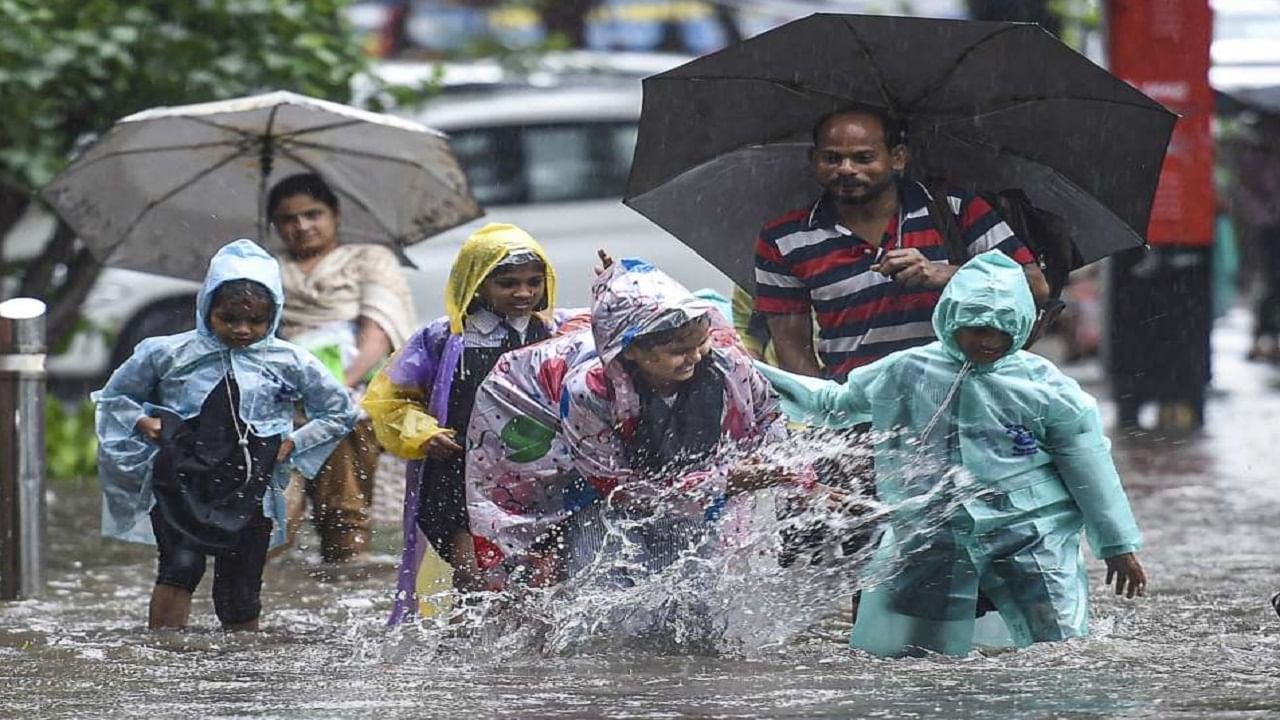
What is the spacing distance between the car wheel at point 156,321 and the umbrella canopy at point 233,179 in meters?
4.85

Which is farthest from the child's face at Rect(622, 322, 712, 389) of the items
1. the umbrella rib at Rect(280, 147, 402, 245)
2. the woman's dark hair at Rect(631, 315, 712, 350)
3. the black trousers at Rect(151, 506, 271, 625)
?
the umbrella rib at Rect(280, 147, 402, 245)

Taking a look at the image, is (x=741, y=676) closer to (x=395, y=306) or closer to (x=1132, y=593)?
(x=1132, y=593)

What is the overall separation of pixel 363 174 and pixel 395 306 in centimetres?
51

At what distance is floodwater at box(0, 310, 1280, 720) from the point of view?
579cm

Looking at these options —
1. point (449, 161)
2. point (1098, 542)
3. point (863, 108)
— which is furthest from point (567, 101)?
point (1098, 542)

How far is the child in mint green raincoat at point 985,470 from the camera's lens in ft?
21.0

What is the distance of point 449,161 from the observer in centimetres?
938

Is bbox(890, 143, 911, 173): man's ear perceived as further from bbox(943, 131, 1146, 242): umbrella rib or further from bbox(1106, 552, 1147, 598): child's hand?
bbox(1106, 552, 1147, 598): child's hand

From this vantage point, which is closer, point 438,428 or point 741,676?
point 741,676

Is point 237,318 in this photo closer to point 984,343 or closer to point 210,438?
point 210,438

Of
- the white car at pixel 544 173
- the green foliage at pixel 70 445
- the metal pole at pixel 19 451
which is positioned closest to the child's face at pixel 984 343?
the metal pole at pixel 19 451

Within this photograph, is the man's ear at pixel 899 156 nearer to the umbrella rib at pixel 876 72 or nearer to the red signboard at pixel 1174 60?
the umbrella rib at pixel 876 72

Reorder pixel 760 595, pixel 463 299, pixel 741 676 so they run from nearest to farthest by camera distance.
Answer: pixel 741 676
pixel 760 595
pixel 463 299

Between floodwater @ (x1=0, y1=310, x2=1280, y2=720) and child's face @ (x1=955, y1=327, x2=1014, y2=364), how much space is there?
2.51 ft
